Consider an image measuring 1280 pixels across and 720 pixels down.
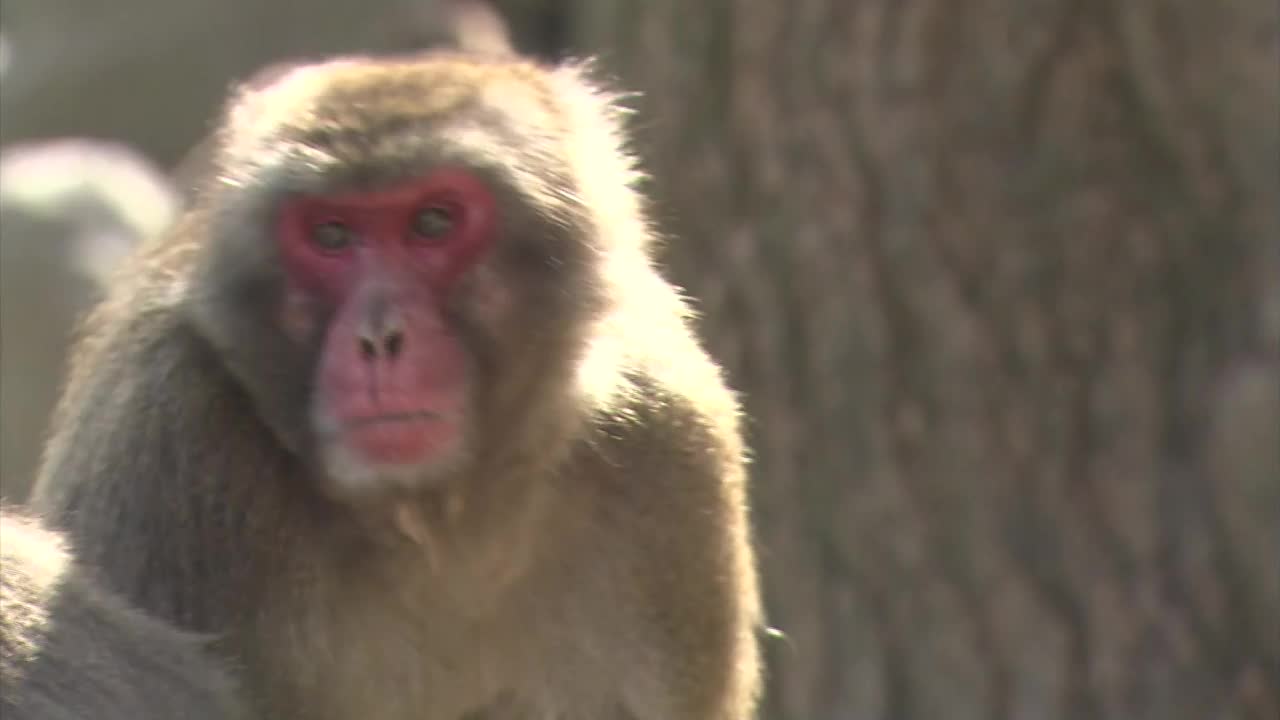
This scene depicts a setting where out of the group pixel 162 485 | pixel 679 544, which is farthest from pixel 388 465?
pixel 679 544

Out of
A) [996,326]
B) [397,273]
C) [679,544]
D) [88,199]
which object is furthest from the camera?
[88,199]

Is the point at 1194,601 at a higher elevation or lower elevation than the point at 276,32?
lower

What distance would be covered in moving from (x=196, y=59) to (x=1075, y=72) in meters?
5.61

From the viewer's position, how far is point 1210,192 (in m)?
6.33

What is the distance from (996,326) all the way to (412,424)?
3.16m

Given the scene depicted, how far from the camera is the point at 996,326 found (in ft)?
20.4

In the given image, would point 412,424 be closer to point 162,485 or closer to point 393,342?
point 393,342

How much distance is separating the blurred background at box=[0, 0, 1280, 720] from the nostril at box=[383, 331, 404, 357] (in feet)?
9.54

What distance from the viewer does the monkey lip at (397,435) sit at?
3.37m

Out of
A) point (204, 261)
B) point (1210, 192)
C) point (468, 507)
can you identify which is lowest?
point (468, 507)

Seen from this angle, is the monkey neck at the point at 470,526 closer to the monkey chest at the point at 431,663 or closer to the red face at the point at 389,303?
the monkey chest at the point at 431,663

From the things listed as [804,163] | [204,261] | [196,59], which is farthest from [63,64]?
[204,261]

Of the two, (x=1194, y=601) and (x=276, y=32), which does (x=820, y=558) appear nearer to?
(x=1194, y=601)

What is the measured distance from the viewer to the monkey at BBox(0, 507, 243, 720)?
3.31m
